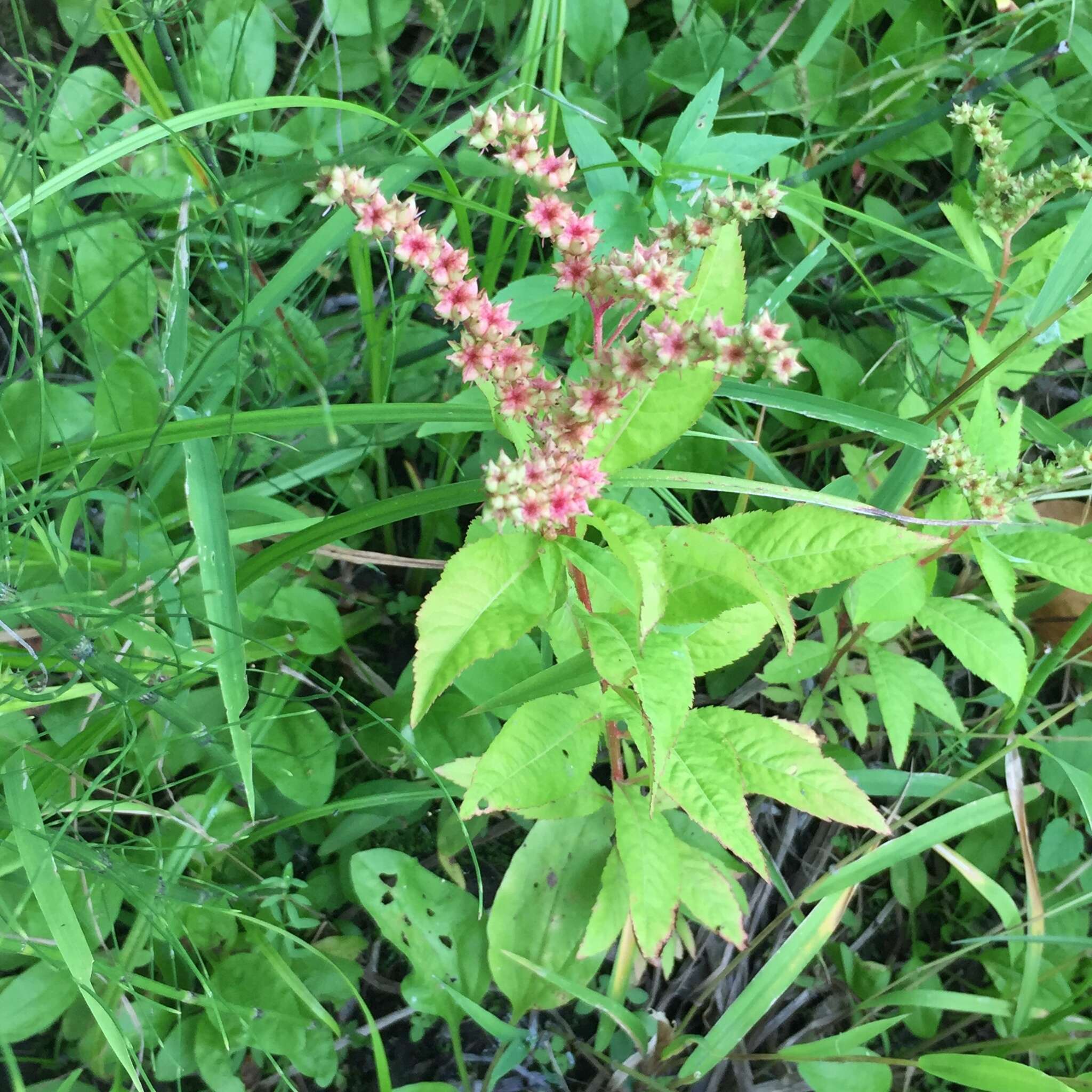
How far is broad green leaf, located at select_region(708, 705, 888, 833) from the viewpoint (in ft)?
3.49

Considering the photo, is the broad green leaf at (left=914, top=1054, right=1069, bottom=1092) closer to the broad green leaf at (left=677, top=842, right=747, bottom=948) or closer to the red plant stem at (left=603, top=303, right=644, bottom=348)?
the broad green leaf at (left=677, top=842, right=747, bottom=948)

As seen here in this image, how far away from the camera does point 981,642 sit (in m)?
1.25

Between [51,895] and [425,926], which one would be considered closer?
[51,895]

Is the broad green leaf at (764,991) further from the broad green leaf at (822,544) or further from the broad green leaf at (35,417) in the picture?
the broad green leaf at (35,417)

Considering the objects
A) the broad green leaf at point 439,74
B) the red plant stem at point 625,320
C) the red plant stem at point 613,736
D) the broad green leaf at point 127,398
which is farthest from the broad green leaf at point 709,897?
the broad green leaf at point 439,74

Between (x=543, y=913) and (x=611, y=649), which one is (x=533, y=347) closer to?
(x=611, y=649)

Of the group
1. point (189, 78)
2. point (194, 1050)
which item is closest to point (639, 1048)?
point (194, 1050)

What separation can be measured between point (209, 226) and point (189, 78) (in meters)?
0.30

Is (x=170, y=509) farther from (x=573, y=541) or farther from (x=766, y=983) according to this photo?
(x=766, y=983)

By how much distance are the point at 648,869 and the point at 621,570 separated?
1.46 ft

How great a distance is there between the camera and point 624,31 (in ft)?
5.79

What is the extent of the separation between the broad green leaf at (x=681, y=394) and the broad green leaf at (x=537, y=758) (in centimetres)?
34

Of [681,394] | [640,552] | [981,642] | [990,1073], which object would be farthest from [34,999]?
[981,642]

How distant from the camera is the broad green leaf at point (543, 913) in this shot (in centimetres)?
132
